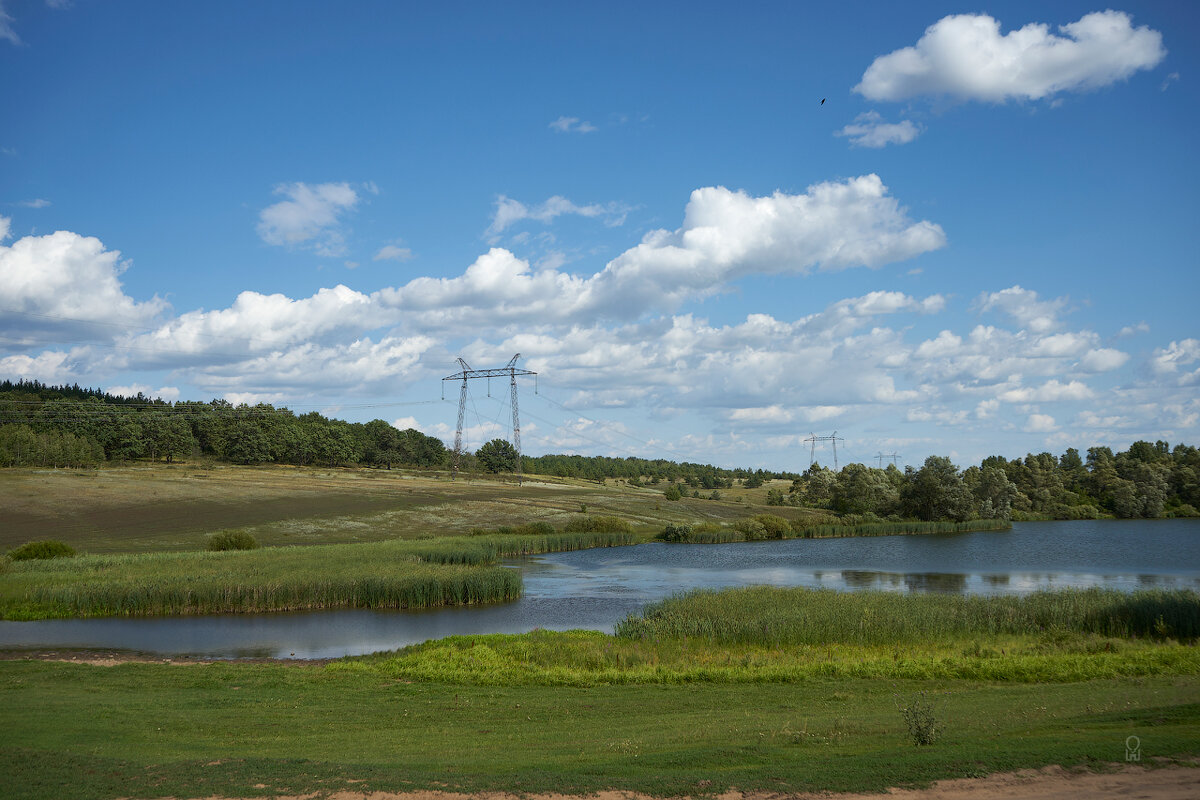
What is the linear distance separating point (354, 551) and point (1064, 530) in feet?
263

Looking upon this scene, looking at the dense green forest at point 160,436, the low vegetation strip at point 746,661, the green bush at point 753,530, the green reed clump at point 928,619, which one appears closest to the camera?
the low vegetation strip at point 746,661

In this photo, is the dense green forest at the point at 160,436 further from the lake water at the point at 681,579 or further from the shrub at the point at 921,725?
the shrub at the point at 921,725

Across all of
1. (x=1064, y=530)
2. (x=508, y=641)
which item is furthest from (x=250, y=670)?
(x=1064, y=530)

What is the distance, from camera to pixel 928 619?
90.3ft

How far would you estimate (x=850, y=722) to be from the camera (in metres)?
15.1

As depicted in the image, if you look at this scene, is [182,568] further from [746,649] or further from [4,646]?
[746,649]

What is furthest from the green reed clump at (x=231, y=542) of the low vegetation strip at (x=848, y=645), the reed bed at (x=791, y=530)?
the reed bed at (x=791, y=530)

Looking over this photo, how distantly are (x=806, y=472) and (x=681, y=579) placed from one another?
279 ft

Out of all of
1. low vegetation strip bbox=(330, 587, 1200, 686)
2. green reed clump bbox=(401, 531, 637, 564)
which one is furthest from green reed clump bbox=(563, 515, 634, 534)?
low vegetation strip bbox=(330, 587, 1200, 686)

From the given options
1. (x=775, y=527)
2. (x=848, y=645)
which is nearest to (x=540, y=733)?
(x=848, y=645)

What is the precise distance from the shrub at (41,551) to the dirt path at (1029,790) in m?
50.0

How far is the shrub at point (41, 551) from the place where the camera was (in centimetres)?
4931

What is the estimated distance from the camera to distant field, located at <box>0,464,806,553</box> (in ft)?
213

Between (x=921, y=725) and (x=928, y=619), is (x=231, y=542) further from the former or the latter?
(x=921, y=725)
